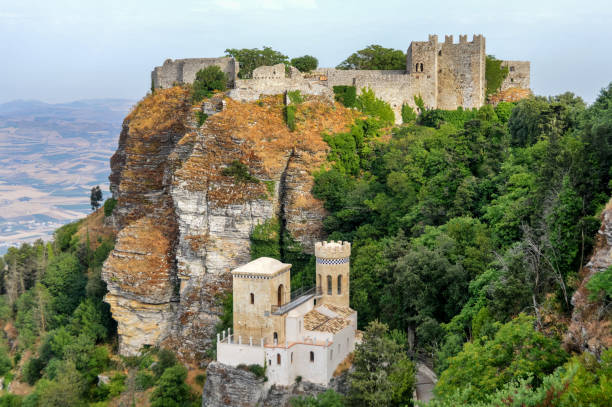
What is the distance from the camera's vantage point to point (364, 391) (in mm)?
26016

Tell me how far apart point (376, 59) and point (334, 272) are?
27.4 meters

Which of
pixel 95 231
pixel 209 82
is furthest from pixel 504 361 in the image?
pixel 95 231

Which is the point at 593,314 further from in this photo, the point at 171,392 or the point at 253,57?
the point at 253,57

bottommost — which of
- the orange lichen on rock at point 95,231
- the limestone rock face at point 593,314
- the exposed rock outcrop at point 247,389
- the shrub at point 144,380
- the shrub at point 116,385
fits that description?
the shrub at point 116,385

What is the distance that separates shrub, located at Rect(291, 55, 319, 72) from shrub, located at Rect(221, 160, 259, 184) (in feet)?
46.3

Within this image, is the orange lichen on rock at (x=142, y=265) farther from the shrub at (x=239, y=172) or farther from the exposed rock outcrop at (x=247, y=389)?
the exposed rock outcrop at (x=247, y=389)

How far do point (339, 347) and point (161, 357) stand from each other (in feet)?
51.2

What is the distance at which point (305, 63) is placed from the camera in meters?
53.9

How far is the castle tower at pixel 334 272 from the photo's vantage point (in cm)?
3241

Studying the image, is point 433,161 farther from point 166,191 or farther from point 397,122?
point 166,191

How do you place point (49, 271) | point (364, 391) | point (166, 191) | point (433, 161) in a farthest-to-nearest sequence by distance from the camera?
point (49, 271), point (166, 191), point (433, 161), point (364, 391)

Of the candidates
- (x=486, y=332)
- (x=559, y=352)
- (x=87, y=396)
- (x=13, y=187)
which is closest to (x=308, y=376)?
(x=486, y=332)

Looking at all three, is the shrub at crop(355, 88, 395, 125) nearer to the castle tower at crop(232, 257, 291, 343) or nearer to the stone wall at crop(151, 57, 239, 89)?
the stone wall at crop(151, 57, 239, 89)

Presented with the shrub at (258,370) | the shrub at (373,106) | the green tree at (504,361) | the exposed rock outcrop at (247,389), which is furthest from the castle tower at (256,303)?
the shrub at (373,106)
